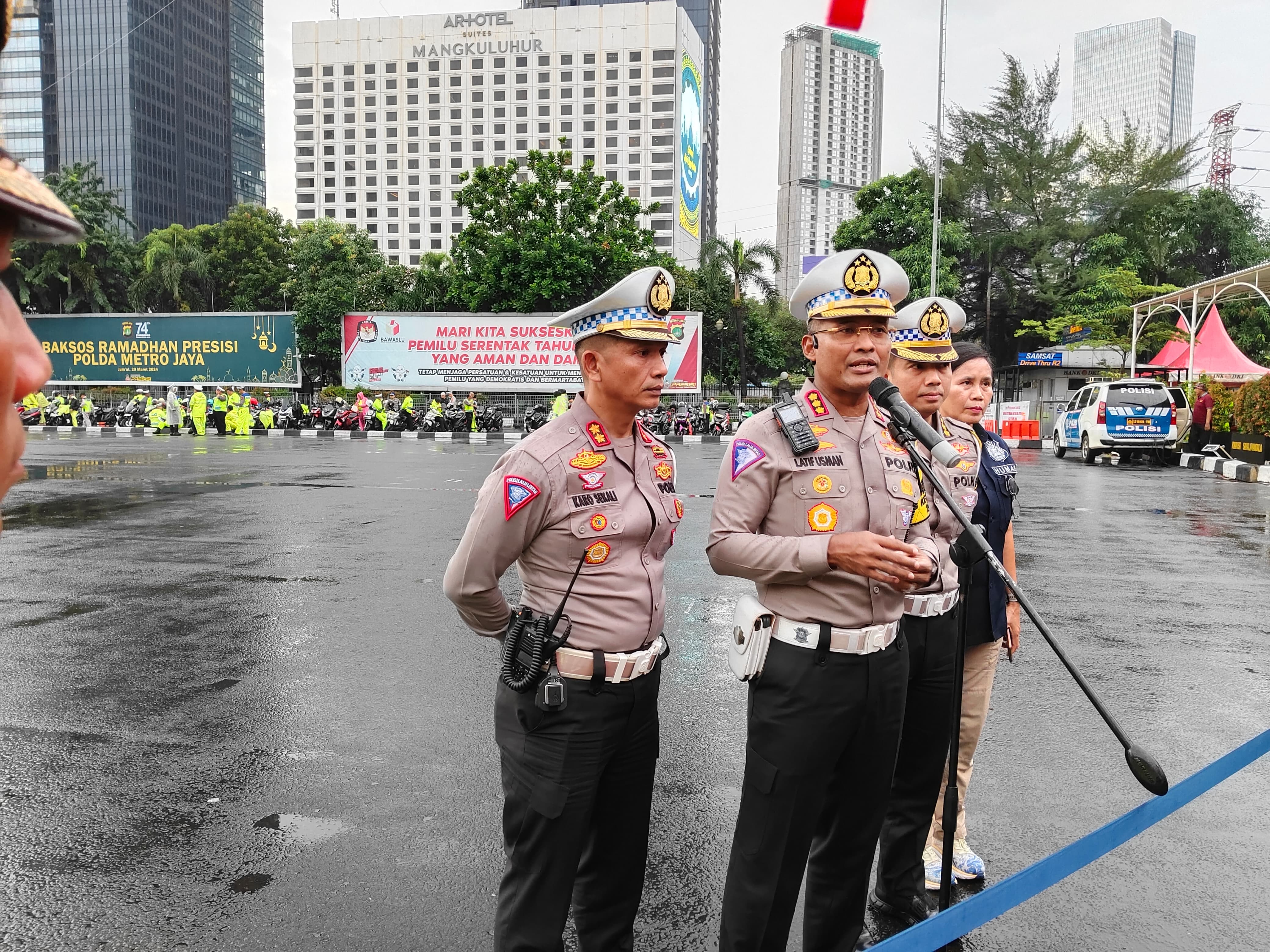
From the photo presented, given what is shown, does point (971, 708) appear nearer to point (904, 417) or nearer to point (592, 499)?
point (904, 417)

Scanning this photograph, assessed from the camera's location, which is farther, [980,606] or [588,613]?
[980,606]

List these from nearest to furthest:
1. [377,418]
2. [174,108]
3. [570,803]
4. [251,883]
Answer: [570,803], [251,883], [377,418], [174,108]

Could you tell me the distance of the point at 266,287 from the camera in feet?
181

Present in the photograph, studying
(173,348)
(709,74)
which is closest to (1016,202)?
(173,348)

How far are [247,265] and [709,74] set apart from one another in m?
102

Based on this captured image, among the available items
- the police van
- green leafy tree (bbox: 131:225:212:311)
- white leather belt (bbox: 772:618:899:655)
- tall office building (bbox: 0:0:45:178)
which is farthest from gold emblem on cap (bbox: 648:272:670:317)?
green leafy tree (bbox: 131:225:212:311)

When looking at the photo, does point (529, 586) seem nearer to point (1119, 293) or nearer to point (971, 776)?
point (971, 776)

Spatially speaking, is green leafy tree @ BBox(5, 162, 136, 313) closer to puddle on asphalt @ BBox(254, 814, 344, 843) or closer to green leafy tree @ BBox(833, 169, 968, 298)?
green leafy tree @ BBox(833, 169, 968, 298)

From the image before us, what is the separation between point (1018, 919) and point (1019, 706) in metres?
2.00

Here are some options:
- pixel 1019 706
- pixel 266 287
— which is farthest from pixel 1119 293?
pixel 266 287

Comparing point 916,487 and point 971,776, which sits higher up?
point 916,487

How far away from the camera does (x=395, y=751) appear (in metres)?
4.06

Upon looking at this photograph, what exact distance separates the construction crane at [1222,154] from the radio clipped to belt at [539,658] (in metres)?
52.9

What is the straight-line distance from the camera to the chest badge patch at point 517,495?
225 cm
